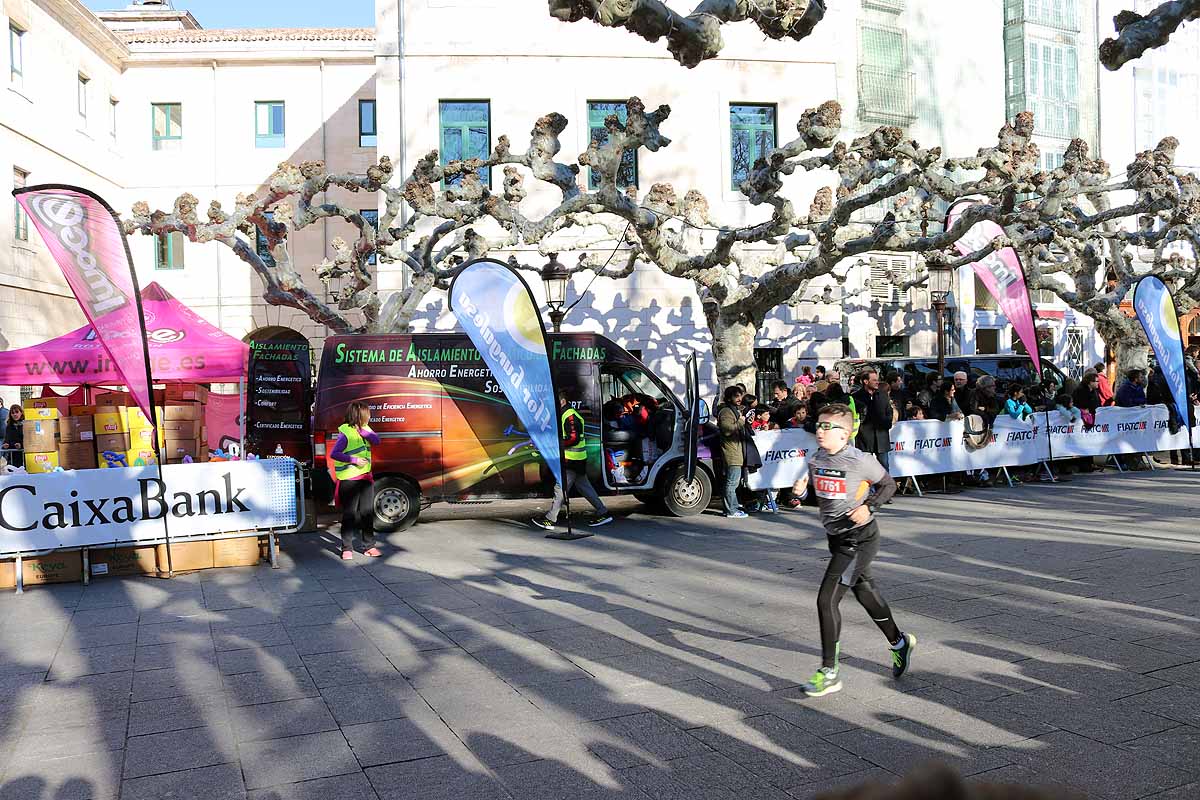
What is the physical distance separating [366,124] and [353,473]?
87.5ft

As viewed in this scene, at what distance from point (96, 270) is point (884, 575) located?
7.74 meters

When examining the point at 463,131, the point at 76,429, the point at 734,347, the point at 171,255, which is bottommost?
the point at 76,429

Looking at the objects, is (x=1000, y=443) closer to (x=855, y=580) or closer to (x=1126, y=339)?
(x=1126, y=339)

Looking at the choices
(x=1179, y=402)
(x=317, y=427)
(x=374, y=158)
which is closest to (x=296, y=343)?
(x=317, y=427)

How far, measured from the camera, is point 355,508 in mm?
11664

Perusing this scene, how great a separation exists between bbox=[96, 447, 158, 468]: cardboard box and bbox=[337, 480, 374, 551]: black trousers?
2.74 meters

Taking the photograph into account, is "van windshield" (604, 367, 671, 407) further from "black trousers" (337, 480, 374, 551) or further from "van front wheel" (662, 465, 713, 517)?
"black trousers" (337, 480, 374, 551)

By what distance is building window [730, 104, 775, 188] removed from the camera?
2794 cm

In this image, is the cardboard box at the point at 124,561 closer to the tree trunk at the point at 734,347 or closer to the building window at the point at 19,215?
the tree trunk at the point at 734,347

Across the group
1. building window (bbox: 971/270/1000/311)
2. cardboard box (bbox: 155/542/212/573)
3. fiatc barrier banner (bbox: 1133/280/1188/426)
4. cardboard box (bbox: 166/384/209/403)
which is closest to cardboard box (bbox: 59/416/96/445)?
cardboard box (bbox: 155/542/212/573)

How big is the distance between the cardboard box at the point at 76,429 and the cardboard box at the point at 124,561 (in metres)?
2.57

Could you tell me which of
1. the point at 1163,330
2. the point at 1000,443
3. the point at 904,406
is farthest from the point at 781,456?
the point at 1163,330

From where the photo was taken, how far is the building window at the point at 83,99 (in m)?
31.9

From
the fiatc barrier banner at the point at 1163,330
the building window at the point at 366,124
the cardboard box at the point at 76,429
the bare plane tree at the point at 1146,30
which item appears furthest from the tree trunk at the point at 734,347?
the building window at the point at 366,124
